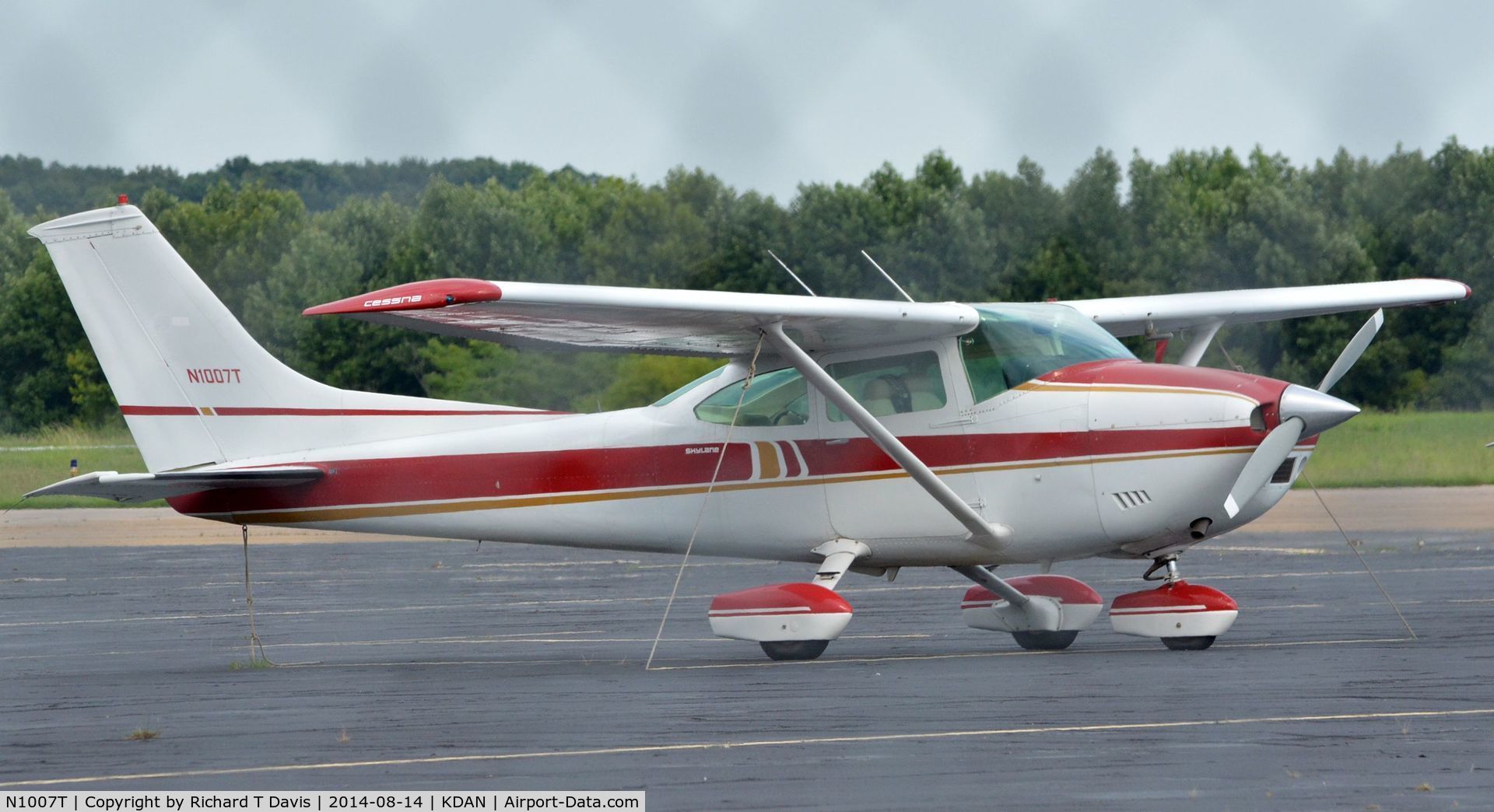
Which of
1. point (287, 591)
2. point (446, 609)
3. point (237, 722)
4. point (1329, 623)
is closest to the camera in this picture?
point (237, 722)

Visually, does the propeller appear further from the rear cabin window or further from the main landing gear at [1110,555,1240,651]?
the rear cabin window

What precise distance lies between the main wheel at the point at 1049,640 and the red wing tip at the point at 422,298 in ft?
15.1

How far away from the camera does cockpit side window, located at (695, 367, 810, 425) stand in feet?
38.7

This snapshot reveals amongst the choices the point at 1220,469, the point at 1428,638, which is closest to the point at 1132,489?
the point at 1220,469

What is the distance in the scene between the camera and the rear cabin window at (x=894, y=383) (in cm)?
1151

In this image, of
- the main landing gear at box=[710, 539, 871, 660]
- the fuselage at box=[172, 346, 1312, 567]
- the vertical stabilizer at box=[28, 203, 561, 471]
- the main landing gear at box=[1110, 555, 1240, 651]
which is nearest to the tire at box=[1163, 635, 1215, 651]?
the main landing gear at box=[1110, 555, 1240, 651]

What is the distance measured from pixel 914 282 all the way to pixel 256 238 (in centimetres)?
1079

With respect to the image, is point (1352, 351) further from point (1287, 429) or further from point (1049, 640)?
point (1049, 640)

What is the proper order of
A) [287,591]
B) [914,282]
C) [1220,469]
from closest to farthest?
[1220,469] < [287,591] < [914,282]

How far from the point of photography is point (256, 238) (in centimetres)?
2670

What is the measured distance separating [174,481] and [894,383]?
5.01 meters

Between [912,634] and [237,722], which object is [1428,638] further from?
[237,722]

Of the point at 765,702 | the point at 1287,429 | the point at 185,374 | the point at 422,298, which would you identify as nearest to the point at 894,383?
the point at 1287,429

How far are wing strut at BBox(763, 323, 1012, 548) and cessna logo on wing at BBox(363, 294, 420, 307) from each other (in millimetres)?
2372
